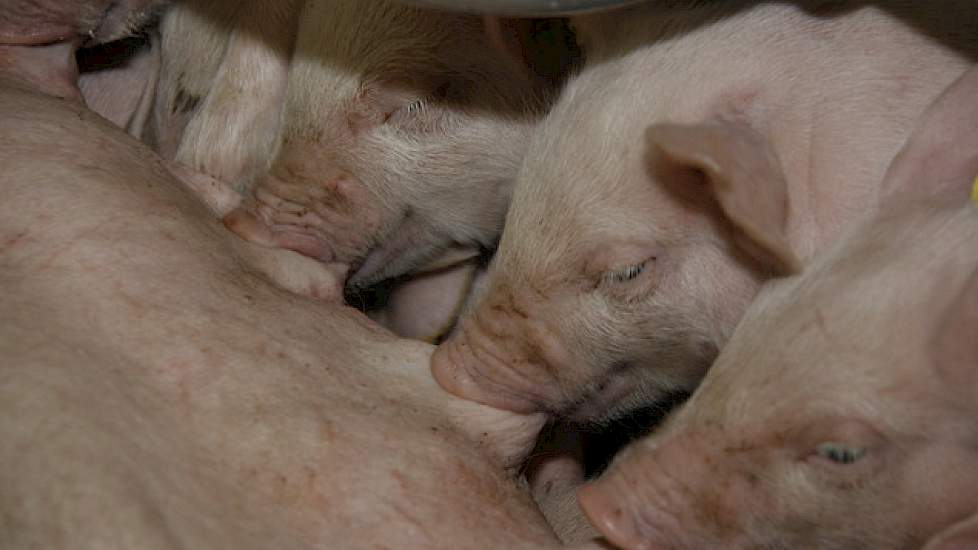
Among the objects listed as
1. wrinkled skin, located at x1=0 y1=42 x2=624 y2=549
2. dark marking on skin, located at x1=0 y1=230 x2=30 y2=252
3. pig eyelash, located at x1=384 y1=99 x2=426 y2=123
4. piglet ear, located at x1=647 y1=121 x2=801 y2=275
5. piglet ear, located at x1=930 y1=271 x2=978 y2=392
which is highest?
piglet ear, located at x1=647 y1=121 x2=801 y2=275

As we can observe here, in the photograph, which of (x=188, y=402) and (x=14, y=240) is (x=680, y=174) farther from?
(x=14, y=240)

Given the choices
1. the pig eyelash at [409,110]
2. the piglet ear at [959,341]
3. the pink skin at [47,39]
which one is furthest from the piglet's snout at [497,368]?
A: the pink skin at [47,39]

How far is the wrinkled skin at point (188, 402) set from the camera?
193 centimetres

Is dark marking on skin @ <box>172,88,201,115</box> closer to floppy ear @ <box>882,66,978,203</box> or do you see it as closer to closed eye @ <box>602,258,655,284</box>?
closed eye @ <box>602,258,655,284</box>

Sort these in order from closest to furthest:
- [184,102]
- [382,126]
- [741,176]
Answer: [741,176] < [382,126] < [184,102]

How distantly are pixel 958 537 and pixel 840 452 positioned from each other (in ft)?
0.66

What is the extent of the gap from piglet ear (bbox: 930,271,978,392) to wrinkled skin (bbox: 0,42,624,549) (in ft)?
2.21

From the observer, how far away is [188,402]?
6.96 feet

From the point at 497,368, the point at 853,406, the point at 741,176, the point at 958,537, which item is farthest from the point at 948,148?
the point at 497,368

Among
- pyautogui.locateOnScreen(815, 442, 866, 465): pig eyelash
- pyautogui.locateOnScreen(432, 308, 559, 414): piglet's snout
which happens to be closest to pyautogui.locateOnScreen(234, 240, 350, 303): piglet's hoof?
pyautogui.locateOnScreen(432, 308, 559, 414): piglet's snout

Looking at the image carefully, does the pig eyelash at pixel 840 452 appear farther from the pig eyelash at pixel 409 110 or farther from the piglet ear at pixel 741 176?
the pig eyelash at pixel 409 110

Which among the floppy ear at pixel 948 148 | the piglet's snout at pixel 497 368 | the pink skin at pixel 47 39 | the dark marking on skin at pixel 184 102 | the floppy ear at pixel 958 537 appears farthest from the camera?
the dark marking on skin at pixel 184 102

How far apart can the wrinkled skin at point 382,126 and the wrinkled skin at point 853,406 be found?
2.65 ft

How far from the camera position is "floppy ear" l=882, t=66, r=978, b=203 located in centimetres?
210
